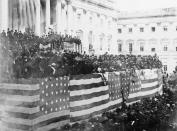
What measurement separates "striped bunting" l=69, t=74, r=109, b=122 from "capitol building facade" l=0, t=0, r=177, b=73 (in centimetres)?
1500

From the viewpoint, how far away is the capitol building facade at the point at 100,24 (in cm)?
2653

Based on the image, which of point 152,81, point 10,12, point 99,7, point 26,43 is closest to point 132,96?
point 152,81

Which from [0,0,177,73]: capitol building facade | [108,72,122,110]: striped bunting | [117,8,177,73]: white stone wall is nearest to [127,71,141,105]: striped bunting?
[108,72,122,110]: striped bunting

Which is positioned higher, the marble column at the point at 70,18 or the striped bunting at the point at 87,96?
the marble column at the point at 70,18

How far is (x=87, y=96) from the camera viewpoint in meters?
7.39

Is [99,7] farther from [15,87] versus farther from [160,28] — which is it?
[15,87]

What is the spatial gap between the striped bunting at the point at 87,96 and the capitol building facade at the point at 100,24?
1500 centimetres

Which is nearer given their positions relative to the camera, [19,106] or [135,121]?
[19,106]

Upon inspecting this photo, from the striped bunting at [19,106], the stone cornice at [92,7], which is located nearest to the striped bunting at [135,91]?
the striped bunting at [19,106]

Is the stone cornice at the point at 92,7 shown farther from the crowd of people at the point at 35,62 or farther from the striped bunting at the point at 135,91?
the crowd of people at the point at 35,62

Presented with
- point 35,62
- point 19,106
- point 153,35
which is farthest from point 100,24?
point 19,106

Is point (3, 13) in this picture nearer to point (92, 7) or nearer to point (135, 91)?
point (135, 91)

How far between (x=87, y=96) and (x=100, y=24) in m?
Answer: 39.9

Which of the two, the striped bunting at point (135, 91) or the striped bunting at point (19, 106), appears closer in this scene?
the striped bunting at point (19, 106)
